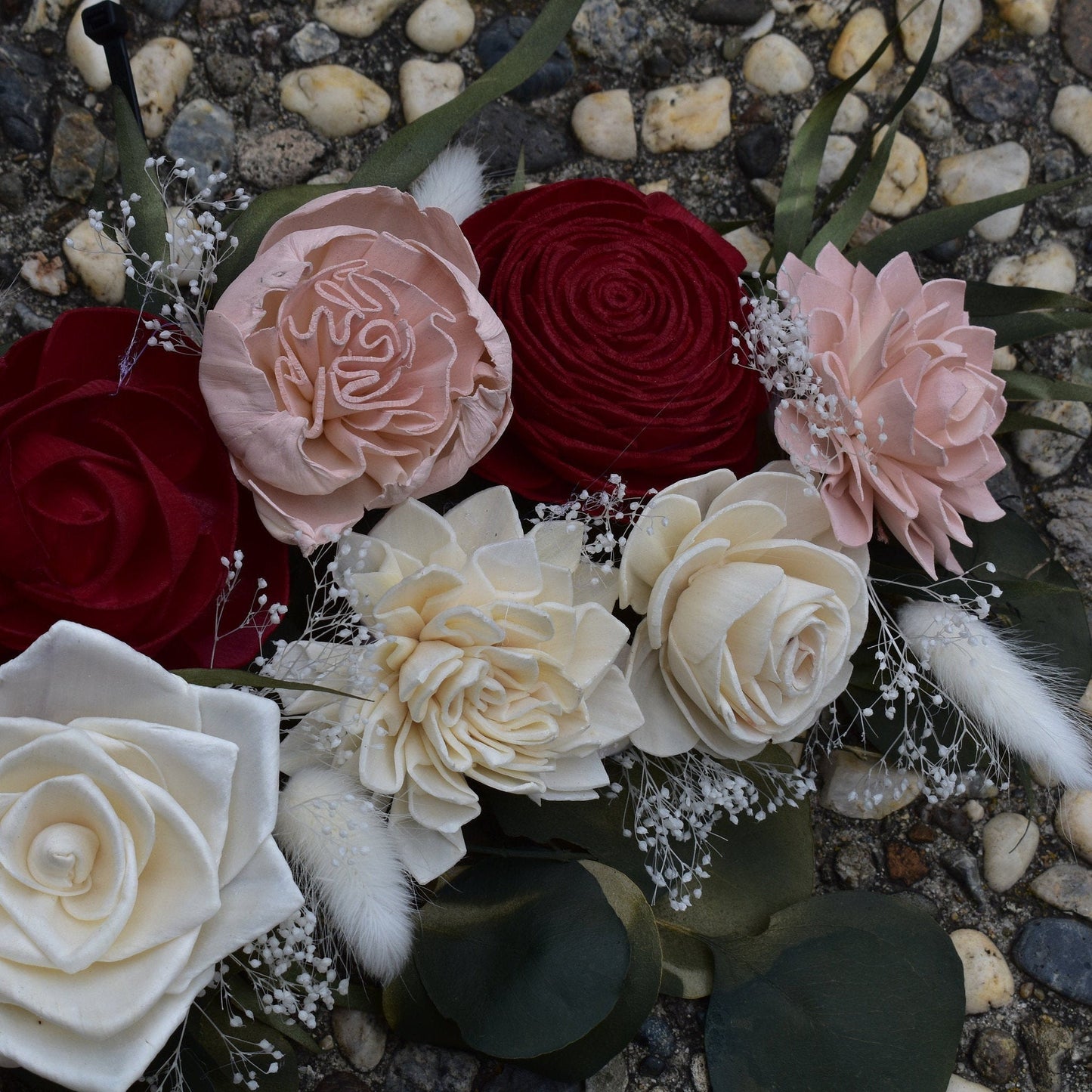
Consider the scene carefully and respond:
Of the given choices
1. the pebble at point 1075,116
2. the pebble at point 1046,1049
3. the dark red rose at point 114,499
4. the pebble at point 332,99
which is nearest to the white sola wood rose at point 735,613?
the dark red rose at point 114,499

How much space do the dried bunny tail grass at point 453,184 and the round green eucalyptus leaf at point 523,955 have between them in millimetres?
496

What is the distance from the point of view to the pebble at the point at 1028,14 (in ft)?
3.44

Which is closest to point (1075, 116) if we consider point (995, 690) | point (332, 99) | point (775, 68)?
point (775, 68)

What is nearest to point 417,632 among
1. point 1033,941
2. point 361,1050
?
point 361,1050

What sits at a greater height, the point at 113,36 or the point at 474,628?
the point at 113,36

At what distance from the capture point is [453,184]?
812 millimetres

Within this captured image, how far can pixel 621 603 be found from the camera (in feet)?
2.39

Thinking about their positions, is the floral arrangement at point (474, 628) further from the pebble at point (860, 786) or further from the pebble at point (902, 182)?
the pebble at point (902, 182)

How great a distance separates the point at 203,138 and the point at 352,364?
0.37 meters

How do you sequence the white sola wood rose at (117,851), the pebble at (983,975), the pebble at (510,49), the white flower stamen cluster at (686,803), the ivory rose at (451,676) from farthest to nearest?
the pebble at (510,49), the pebble at (983,975), the white flower stamen cluster at (686,803), the ivory rose at (451,676), the white sola wood rose at (117,851)

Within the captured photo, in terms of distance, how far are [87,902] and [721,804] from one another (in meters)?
0.45

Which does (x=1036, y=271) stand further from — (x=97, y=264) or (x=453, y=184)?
(x=97, y=264)

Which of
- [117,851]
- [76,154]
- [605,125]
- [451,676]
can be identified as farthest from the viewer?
[605,125]

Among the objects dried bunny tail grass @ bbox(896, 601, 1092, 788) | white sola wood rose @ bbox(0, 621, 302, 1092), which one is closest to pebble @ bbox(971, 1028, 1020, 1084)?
dried bunny tail grass @ bbox(896, 601, 1092, 788)
